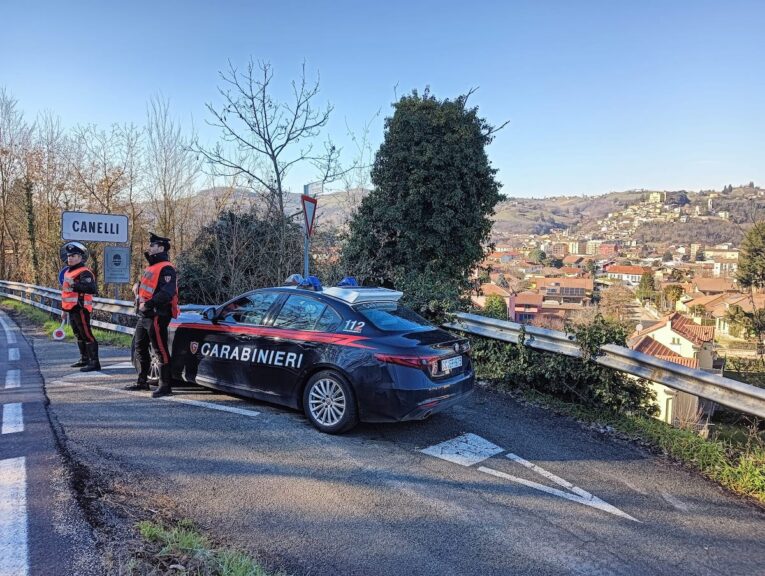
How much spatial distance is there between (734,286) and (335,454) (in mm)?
42161

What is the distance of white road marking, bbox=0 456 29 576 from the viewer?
2840mm

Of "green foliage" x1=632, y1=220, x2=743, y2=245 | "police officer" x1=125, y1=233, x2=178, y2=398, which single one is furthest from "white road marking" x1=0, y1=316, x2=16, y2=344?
"green foliage" x1=632, y1=220, x2=743, y2=245

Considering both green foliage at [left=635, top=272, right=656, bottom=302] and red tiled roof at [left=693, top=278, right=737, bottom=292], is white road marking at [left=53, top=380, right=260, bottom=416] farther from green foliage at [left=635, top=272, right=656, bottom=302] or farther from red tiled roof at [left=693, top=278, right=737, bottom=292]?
red tiled roof at [left=693, top=278, right=737, bottom=292]

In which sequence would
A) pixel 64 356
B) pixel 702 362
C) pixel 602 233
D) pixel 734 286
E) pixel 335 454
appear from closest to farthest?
pixel 335 454 → pixel 64 356 → pixel 702 362 → pixel 734 286 → pixel 602 233

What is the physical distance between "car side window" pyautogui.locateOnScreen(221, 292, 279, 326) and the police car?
0.01 m

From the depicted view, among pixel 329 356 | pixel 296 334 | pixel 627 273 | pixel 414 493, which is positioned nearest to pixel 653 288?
pixel 627 273

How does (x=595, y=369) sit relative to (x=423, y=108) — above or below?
below

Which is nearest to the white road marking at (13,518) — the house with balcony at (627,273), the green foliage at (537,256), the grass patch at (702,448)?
the grass patch at (702,448)

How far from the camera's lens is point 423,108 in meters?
13.6

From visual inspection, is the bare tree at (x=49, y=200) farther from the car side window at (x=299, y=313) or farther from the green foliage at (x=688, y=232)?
the green foliage at (x=688, y=232)

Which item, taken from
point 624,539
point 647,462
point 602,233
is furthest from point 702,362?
point 602,233

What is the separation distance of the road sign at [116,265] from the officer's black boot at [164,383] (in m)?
6.42

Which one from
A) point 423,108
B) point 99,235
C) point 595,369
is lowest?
point 595,369

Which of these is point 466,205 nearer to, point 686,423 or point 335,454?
point 686,423
